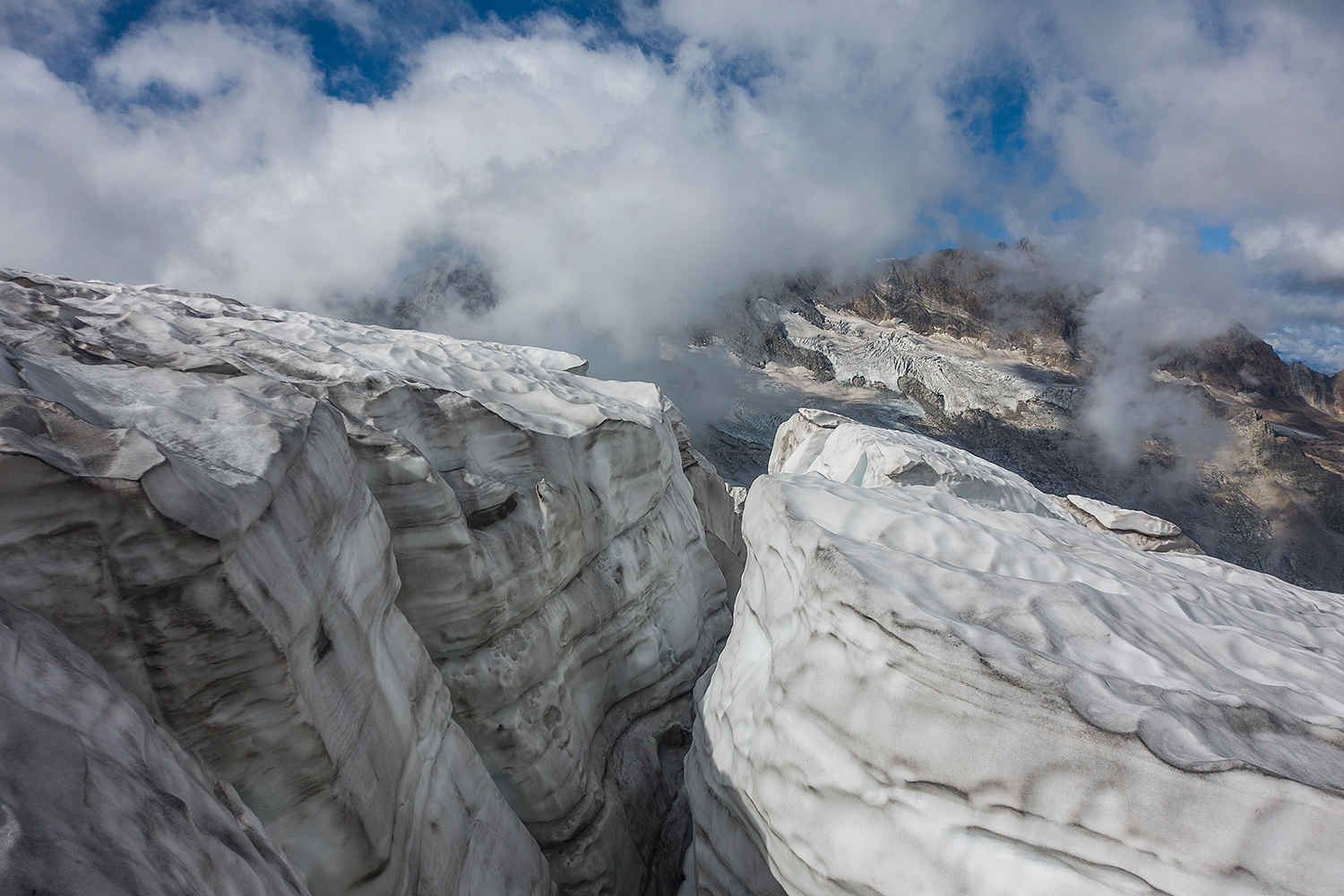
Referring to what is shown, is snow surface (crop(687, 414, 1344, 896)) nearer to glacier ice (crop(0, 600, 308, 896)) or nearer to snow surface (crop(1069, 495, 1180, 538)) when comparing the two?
glacier ice (crop(0, 600, 308, 896))

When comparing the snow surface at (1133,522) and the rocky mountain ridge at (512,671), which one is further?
the snow surface at (1133,522)

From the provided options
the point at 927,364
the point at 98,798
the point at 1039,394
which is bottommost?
the point at 927,364

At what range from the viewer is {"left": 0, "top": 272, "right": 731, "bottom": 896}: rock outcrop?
1.82 meters

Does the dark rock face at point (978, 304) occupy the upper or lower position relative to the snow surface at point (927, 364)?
upper

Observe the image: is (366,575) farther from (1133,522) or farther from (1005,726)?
(1133,522)

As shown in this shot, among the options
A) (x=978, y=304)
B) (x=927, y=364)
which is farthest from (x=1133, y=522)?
(x=978, y=304)

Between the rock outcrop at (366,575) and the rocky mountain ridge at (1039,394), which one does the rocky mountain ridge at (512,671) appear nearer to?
the rock outcrop at (366,575)

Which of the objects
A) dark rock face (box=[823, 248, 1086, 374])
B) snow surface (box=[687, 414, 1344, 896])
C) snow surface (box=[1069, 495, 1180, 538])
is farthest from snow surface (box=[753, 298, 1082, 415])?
snow surface (box=[687, 414, 1344, 896])

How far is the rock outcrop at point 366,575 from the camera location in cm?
182

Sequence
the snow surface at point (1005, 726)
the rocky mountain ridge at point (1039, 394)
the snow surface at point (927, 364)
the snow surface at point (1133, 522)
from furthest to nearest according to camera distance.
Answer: the snow surface at point (927, 364) → the rocky mountain ridge at point (1039, 394) → the snow surface at point (1133, 522) → the snow surface at point (1005, 726)

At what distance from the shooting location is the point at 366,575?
9.15 ft

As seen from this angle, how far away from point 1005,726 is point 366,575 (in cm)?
263

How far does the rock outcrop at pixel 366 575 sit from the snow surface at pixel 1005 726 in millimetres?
1261

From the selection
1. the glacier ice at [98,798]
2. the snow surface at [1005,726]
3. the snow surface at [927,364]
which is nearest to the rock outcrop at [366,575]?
the glacier ice at [98,798]
